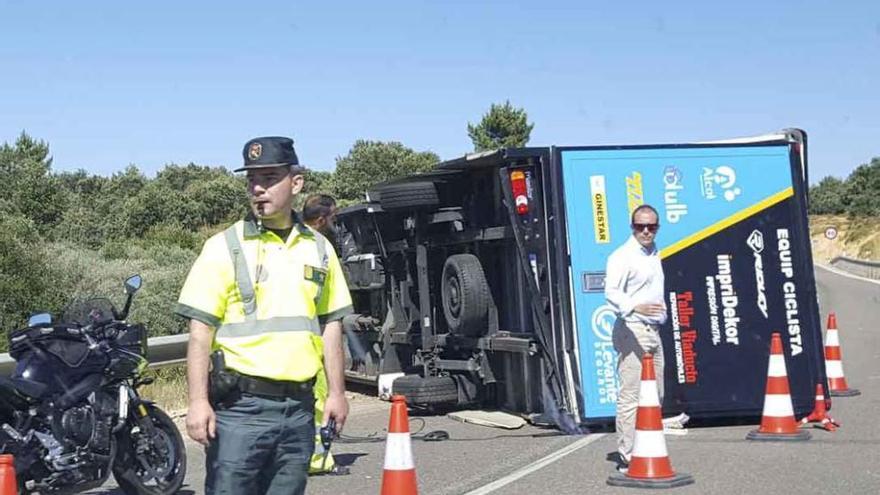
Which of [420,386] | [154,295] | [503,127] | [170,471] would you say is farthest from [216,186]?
[170,471]

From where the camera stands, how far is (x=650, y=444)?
7.90 meters

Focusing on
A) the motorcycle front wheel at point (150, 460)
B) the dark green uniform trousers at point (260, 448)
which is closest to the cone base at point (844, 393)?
the motorcycle front wheel at point (150, 460)

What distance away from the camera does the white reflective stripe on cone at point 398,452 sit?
609cm

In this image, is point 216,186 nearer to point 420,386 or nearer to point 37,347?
point 420,386

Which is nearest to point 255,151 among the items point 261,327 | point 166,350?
point 261,327

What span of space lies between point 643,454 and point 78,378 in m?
3.69

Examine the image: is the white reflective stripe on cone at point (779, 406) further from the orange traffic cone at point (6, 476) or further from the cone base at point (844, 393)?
the orange traffic cone at point (6, 476)

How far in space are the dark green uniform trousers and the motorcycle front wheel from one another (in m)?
3.53

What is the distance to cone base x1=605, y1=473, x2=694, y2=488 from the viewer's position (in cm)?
783

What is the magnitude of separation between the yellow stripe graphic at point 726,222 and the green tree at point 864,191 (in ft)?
279

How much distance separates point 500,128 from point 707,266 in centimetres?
6204

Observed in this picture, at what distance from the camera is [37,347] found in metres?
7.65

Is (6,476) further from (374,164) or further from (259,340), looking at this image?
(374,164)

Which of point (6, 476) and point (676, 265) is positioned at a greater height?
point (676, 265)
